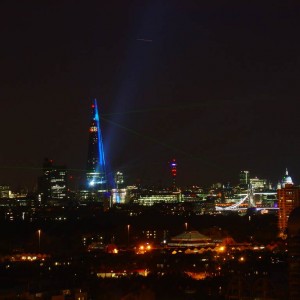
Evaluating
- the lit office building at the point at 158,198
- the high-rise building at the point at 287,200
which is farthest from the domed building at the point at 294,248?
the lit office building at the point at 158,198

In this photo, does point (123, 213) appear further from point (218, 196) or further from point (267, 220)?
point (218, 196)

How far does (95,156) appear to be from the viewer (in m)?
68.8

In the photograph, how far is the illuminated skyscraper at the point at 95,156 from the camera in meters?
67.3

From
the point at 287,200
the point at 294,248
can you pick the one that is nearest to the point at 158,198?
the point at 287,200

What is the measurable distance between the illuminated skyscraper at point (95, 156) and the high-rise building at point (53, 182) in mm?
2724

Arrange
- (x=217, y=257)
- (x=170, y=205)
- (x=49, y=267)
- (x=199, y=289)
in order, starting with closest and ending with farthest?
(x=199, y=289) → (x=49, y=267) → (x=217, y=257) → (x=170, y=205)

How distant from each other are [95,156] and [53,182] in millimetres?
6243

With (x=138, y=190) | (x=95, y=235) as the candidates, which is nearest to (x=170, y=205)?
(x=138, y=190)

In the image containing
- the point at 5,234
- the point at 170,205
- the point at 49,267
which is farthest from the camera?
the point at 170,205

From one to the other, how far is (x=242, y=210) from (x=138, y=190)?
44.3 ft

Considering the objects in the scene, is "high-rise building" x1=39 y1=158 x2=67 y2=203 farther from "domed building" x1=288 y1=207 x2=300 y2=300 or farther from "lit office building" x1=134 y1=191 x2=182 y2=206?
"domed building" x1=288 y1=207 x2=300 y2=300

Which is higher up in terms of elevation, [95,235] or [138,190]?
[138,190]

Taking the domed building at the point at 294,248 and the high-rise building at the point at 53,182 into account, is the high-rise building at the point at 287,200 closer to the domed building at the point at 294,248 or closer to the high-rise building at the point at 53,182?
the high-rise building at the point at 53,182

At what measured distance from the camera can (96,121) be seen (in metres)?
67.5
